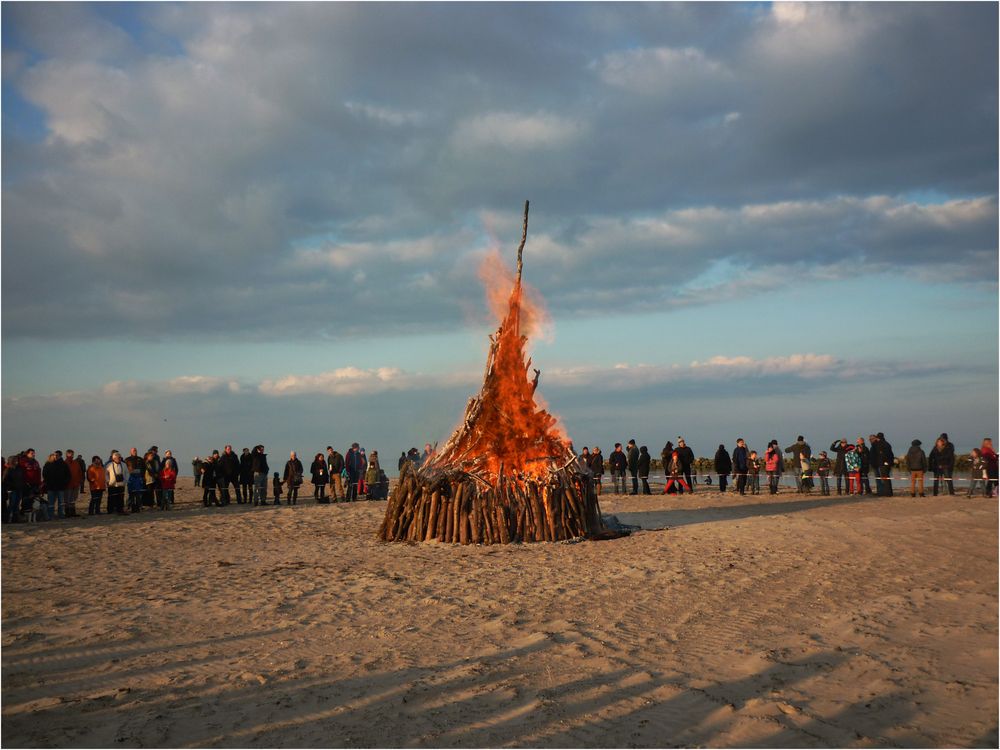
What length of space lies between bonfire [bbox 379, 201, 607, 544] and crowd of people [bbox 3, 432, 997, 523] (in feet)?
13.3

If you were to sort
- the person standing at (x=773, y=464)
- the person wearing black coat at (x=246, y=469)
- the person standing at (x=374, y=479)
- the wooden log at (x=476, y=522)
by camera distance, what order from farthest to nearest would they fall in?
1. the person standing at (x=374, y=479)
2. the person standing at (x=773, y=464)
3. the person wearing black coat at (x=246, y=469)
4. the wooden log at (x=476, y=522)

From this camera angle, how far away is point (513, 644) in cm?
720

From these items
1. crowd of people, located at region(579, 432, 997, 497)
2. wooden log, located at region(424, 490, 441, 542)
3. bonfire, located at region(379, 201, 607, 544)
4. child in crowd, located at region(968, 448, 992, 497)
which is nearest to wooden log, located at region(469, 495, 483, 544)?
bonfire, located at region(379, 201, 607, 544)

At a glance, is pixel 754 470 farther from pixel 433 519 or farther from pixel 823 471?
pixel 433 519

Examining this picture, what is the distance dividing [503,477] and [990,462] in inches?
560

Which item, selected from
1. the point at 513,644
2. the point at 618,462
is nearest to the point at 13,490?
the point at 513,644

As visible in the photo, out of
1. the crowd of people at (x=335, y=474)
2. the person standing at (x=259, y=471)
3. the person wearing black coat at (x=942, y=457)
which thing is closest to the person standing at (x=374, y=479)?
the crowd of people at (x=335, y=474)

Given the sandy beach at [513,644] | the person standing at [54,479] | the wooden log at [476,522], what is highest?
the person standing at [54,479]

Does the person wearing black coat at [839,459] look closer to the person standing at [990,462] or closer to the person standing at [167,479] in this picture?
the person standing at [990,462]

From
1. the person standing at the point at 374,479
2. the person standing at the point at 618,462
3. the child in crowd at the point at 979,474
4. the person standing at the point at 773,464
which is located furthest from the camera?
the person standing at the point at 618,462

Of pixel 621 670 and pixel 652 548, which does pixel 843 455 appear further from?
pixel 621 670

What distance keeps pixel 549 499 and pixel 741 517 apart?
5.63 metres

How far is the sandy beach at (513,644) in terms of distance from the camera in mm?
5379

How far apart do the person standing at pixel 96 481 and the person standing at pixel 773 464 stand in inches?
695
